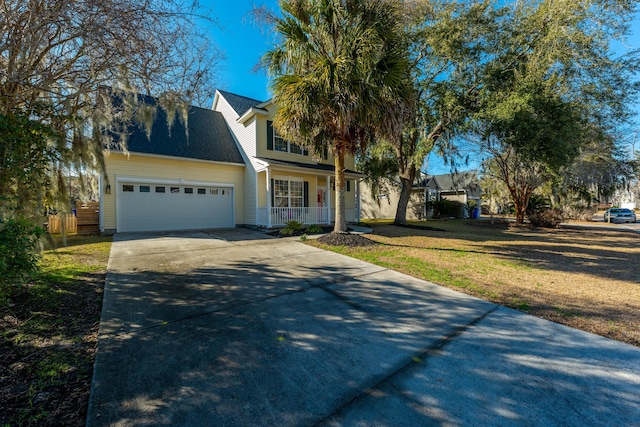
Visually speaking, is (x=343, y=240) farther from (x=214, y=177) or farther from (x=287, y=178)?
(x=214, y=177)

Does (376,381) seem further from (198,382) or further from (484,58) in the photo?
(484,58)

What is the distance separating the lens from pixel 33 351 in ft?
8.78

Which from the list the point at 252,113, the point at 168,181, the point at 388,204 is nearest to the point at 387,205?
the point at 388,204

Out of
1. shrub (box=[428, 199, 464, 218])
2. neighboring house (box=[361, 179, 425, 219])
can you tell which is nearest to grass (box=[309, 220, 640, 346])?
neighboring house (box=[361, 179, 425, 219])

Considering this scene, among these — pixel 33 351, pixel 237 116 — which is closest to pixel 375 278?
pixel 33 351

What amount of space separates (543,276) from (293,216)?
9609 millimetres

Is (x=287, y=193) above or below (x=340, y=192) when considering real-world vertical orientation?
above

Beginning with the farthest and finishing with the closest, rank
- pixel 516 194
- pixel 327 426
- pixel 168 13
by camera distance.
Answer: pixel 516 194
pixel 168 13
pixel 327 426

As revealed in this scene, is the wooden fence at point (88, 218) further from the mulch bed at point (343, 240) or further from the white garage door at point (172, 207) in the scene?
the mulch bed at point (343, 240)

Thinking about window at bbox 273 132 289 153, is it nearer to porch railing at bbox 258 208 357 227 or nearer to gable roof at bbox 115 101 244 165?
gable roof at bbox 115 101 244 165

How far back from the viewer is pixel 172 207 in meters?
12.4

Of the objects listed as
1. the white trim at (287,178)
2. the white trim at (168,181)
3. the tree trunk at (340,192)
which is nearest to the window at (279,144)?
the white trim at (287,178)

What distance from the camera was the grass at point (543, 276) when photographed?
12.4 feet

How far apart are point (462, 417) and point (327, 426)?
0.98 metres
